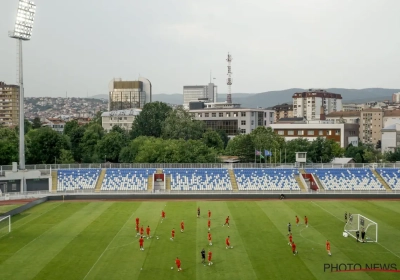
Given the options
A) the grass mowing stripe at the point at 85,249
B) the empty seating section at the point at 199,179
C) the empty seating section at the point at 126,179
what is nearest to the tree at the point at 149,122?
the empty seating section at the point at 126,179

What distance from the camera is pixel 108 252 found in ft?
104

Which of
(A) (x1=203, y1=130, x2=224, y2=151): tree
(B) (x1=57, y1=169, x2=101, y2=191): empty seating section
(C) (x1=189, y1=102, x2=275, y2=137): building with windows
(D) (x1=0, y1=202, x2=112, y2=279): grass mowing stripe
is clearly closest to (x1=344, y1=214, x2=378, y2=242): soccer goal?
(D) (x1=0, y1=202, x2=112, y2=279): grass mowing stripe

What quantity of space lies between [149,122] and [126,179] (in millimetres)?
43854

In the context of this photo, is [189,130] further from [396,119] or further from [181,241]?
[396,119]

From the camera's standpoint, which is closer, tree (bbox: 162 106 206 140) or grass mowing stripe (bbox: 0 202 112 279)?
grass mowing stripe (bbox: 0 202 112 279)

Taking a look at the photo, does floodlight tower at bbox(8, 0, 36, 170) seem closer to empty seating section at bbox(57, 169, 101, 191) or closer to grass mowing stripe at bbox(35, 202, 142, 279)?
empty seating section at bbox(57, 169, 101, 191)

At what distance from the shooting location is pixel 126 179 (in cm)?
5966

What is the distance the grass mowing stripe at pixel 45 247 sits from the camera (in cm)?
2762

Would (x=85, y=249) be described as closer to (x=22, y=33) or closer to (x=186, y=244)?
(x=186, y=244)

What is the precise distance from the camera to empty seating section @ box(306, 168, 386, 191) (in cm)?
5781

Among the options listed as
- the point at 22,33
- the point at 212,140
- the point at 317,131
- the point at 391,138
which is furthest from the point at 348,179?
the point at 391,138

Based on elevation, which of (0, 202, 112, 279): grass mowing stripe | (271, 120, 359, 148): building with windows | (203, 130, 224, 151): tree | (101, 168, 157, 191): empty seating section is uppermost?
(271, 120, 359, 148): building with windows

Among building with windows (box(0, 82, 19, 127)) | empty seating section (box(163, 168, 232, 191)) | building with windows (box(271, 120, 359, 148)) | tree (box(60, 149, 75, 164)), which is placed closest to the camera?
empty seating section (box(163, 168, 232, 191))

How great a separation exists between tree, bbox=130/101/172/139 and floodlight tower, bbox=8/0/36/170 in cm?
4516
